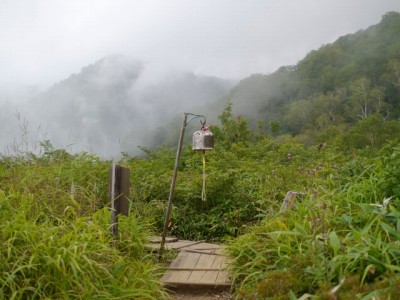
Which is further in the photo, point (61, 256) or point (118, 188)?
point (118, 188)

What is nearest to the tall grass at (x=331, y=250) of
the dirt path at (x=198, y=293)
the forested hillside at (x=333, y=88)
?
the dirt path at (x=198, y=293)

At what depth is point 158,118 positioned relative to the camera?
7806 centimetres

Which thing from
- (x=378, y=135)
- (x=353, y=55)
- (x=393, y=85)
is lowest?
(x=378, y=135)

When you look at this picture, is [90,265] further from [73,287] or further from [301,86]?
[301,86]

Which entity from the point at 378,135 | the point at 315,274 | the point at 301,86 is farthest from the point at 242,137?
the point at 301,86

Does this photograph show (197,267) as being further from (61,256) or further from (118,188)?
(61,256)

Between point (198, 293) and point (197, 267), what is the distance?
473mm

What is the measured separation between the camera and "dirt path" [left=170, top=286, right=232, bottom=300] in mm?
3904

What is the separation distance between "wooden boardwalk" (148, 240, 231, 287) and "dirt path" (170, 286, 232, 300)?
5 centimetres

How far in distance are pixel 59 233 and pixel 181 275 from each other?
1254 millimetres

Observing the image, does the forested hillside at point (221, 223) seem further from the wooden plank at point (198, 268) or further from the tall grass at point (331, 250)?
the wooden plank at point (198, 268)

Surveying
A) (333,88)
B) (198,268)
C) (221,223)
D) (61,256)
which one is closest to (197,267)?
(198,268)

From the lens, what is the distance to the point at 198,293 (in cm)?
400

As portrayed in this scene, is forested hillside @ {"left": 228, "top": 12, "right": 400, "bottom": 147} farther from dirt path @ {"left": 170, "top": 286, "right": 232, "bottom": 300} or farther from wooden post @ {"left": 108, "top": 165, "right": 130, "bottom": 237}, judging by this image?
dirt path @ {"left": 170, "top": 286, "right": 232, "bottom": 300}
